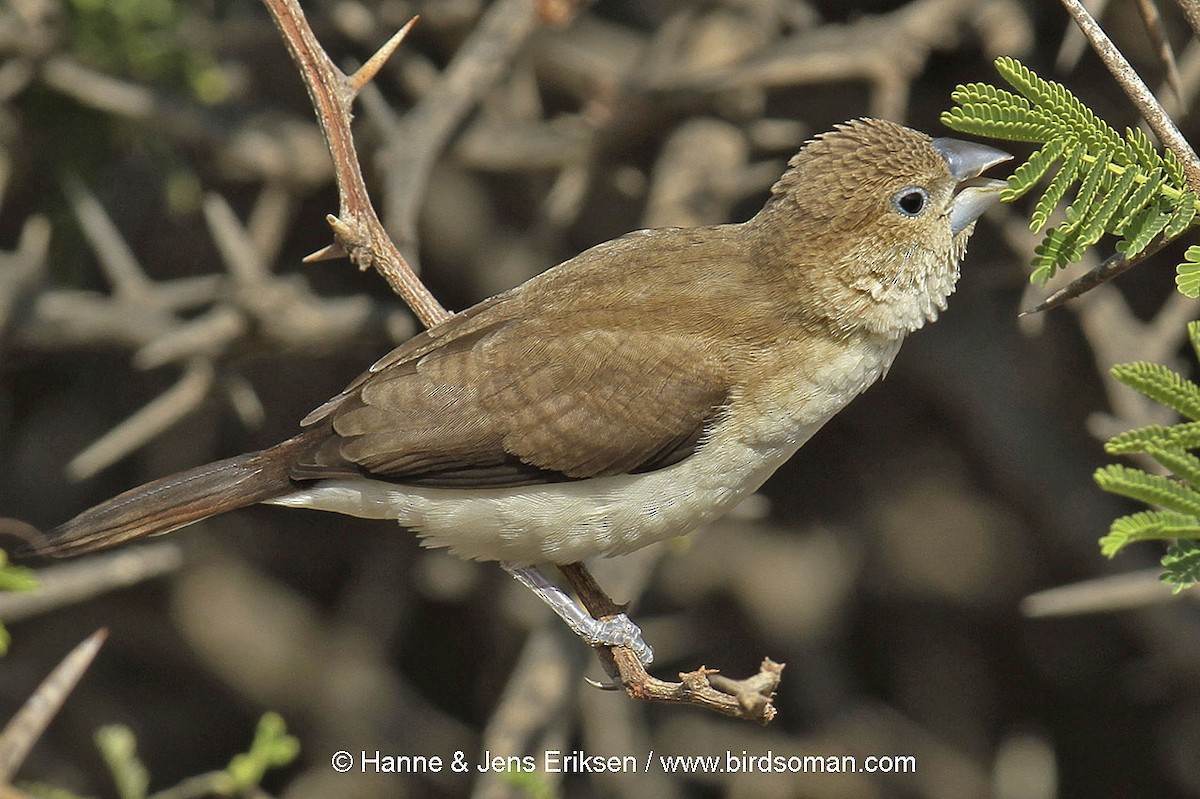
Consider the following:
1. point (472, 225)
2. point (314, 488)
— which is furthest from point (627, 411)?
point (472, 225)

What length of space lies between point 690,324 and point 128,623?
4.12m

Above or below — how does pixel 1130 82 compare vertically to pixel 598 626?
above

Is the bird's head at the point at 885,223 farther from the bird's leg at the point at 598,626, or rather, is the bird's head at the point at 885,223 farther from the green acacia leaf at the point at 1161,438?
the green acacia leaf at the point at 1161,438

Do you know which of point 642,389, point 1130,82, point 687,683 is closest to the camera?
point 1130,82

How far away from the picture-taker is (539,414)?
11.3 ft

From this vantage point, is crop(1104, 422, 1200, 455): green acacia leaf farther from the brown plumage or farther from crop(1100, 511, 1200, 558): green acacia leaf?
the brown plumage

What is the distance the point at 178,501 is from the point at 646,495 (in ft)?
4.13

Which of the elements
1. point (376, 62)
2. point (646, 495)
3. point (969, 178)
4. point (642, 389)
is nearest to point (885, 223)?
point (969, 178)

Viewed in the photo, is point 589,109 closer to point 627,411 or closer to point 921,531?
point 627,411

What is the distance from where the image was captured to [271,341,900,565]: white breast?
3430 millimetres

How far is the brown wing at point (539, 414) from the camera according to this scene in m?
3.46

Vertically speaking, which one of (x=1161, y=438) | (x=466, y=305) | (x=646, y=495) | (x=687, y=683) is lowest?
(x=687, y=683)

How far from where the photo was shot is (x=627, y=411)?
3451 mm

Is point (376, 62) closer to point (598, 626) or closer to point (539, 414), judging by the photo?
point (539, 414)
